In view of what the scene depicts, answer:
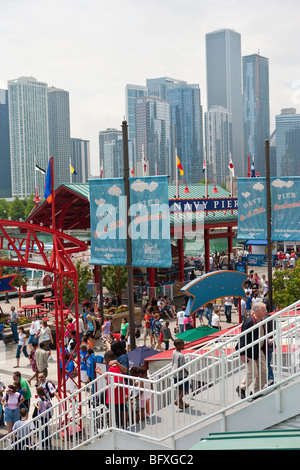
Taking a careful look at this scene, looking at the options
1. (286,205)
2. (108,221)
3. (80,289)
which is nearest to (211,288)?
(286,205)

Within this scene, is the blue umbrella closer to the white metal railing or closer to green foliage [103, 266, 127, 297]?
the white metal railing

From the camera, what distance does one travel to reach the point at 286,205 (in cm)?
1961

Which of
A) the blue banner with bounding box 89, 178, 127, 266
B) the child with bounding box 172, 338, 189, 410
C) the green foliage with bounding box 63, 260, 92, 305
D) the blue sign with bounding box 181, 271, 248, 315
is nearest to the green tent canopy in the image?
the blue sign with bounding box 181, 271, 248, 315

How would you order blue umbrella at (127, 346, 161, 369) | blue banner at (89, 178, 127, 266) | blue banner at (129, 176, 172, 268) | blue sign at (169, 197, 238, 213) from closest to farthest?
blue umbrella at (127, 346, 161, 369), blue banner at (129, 176, 172, 268), blue banner at (89, 178, 127, 266), blue sign at (169, 197, 238, 213)

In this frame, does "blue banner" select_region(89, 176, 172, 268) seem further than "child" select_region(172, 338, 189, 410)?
Yes

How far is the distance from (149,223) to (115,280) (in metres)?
12.7

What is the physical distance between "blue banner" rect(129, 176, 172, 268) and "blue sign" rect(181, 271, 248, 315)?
9.11 ft

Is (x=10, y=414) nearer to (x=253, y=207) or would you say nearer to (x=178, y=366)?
(x=178, y=366)

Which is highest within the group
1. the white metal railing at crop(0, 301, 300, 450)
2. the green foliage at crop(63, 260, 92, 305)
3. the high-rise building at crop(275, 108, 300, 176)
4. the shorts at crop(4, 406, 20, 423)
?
the high-rise building at crop(275, 108, 300, 176)

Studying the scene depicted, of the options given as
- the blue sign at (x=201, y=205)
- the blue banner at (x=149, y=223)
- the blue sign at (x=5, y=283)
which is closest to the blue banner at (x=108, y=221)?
the blue banner at (x=149, y=223)

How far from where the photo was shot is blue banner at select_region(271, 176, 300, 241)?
19.5 metres

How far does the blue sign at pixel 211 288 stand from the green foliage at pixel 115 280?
8.60 m

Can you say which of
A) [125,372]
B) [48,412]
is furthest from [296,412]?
[48,412]

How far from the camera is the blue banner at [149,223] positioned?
49.6 feet
